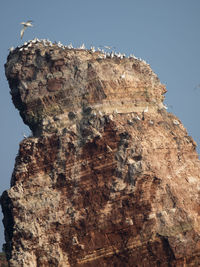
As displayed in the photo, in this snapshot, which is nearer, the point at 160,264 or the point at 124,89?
the point at 160,264

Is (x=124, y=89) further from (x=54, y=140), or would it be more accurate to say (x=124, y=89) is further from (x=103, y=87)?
(x=54, y=140)

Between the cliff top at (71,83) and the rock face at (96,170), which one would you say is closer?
the rock face at (96,170)

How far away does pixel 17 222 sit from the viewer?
44000 millimetres

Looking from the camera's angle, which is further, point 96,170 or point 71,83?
point 71,83

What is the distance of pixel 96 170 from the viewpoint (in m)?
43.5

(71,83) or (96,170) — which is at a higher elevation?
(71,83)

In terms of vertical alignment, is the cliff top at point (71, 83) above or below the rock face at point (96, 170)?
above

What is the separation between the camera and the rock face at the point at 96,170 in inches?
1652

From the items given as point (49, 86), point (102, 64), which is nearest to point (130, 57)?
point (102, 64)

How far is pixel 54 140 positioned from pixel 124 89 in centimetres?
647

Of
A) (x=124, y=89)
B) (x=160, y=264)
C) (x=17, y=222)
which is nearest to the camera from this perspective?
(x=160, y=264)

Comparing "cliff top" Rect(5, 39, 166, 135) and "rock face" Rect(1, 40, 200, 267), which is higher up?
"cliff top" Rect(5, 39, 166, 135)

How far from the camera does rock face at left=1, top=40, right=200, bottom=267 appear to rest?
138ft

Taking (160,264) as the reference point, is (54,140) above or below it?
above
